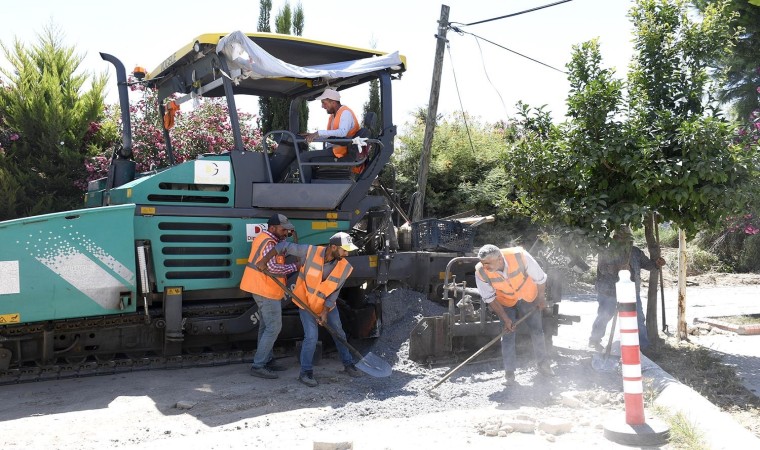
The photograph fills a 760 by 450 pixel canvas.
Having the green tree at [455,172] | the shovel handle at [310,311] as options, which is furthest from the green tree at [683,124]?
the green tree at [455,172]

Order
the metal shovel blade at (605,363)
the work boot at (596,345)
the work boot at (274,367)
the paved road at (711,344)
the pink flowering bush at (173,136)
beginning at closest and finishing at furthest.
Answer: the paved road at (711,344), the metal shovel blade at (605,363), the work boot at (274,367), the work boot at (596,345), the pink flowering bush at (173,136)

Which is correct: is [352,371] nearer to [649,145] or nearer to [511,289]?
[511,289]

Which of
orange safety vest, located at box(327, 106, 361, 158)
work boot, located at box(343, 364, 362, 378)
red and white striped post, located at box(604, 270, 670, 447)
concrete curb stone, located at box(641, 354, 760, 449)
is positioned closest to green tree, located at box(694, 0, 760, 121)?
orange safety vest, located at box(327, 106, 361, 158)

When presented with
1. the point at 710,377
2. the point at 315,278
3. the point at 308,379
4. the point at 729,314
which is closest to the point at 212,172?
the point at 315,278

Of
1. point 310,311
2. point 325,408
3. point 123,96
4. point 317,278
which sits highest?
point 123,96

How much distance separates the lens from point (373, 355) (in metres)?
6.95

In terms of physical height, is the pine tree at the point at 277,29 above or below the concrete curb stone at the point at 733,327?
above

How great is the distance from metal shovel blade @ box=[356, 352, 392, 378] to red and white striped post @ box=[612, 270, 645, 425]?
2.51 meters

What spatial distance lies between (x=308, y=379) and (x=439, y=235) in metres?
2.58

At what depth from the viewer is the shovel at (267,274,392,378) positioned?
6.65 metres

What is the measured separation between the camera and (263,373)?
22.0 feet

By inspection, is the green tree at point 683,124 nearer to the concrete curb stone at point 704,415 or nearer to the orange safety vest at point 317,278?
the concrete curb stone at point 704,415

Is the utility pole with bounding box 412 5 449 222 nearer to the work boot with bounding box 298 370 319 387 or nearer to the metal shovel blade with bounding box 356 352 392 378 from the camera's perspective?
the metal shovel blade with bounding box 356 352 392 378

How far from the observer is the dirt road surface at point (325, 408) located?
4805mm
